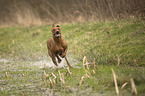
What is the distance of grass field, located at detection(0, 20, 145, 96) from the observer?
4.18m

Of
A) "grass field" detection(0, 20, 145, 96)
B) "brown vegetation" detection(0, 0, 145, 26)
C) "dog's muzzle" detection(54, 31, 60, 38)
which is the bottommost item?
"grass field" detection(0, 20, 145, 96)

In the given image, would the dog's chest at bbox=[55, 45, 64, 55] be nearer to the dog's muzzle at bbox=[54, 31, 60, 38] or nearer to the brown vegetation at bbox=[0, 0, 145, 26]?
the dog's muzzle at bbox=[54, 31, 60, 38]

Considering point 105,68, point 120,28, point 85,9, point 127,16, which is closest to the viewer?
point 105,68

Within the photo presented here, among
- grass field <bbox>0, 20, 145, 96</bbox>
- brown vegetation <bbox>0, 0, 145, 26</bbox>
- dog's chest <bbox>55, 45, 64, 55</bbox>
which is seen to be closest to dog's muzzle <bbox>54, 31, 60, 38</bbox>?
dog's chest <bbox>55, 45, 64, 55</bbox>

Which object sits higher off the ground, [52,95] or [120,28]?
[120,28]

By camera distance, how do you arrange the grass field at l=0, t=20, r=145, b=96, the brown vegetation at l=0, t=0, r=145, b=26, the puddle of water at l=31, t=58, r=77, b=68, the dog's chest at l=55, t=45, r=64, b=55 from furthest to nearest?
the brown vegetation at l=0, t=0, r=145, b=26
the puddle of water at l=31, t=58, r=77, b=68
the dog's chest at l=55, t=45, r=64, b=55
the grass field at l=0, t=20, r=145, b=96

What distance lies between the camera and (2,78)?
19.3ft

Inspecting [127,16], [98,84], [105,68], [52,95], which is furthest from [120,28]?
[52,95]

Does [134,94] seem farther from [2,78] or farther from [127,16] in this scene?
[127,16]

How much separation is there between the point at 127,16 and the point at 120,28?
1045 mm

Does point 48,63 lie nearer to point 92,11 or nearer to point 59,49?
point 59,49

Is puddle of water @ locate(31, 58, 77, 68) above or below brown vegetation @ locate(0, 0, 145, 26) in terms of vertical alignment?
below

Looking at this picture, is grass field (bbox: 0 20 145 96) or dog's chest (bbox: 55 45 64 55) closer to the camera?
grass field (bbox: 0 20 145 96)

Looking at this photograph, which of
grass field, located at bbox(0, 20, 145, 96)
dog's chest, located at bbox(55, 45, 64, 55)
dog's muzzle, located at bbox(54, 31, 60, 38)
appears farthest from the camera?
dog's chest, located at bbox(55, 45, 64, 55)
